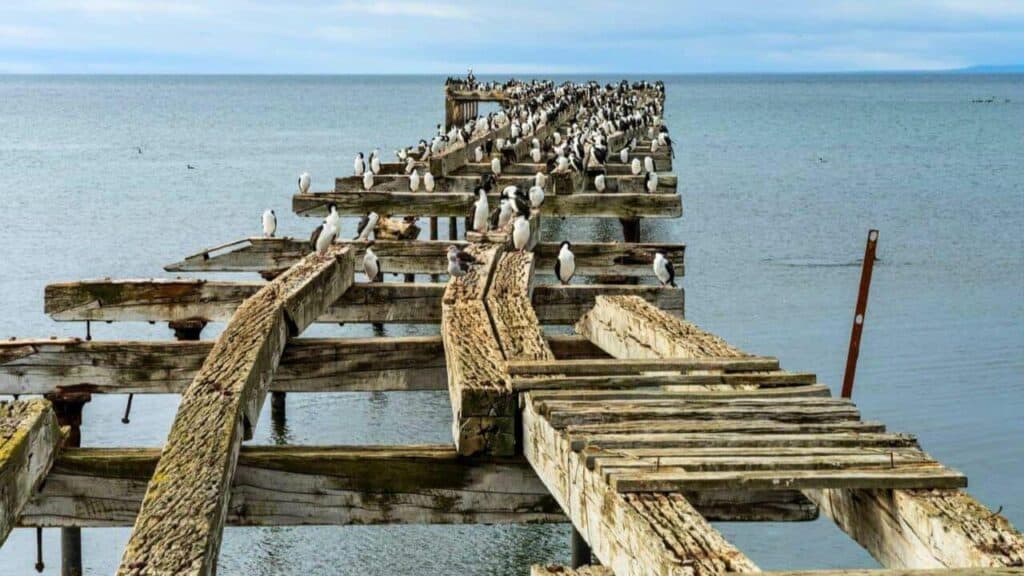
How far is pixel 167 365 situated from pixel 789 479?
12.1 feet

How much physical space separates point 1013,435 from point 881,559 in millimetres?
11193

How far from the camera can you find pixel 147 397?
1562 cm

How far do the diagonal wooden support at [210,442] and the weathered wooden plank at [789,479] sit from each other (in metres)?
1.23

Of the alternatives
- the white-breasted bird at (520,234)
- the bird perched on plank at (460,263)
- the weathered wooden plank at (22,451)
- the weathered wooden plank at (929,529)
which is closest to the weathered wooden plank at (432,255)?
the white-breasted bird at (520,234)

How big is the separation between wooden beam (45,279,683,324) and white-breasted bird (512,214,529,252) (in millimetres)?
1940

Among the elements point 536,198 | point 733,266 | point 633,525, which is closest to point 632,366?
point 633,525

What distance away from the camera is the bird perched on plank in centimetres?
940

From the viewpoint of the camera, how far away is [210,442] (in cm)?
512

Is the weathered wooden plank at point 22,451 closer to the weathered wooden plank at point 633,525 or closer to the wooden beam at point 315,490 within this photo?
the wooden beam at point 315,490

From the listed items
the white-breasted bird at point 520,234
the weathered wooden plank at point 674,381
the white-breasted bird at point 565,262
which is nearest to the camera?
the weathered wooden plank at point 674,381

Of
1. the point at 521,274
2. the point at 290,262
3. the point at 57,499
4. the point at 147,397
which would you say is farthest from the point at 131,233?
the point at 57,499

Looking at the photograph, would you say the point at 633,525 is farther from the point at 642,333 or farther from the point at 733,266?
the point at 733,266

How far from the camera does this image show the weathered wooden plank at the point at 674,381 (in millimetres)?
5730

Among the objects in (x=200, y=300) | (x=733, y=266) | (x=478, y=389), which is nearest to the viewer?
(x=478, y=389)
